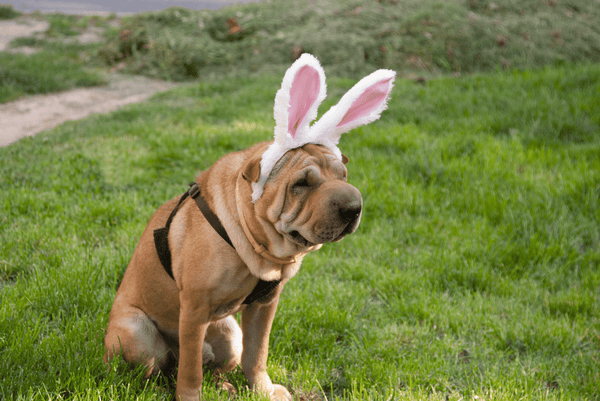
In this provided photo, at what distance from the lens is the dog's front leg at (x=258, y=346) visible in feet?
7.66

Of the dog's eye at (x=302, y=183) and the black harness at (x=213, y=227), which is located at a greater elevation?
the dog's eye at (x=302, y=183)

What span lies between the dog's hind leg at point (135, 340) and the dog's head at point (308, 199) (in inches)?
36.3

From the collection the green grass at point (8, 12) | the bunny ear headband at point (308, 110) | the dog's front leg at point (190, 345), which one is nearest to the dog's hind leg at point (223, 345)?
the dog's front leg at point (190, 345)

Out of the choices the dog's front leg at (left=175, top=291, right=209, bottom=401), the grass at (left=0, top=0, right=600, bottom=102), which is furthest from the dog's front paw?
the grass at (left=0, top=0, right=600, bottom=102)

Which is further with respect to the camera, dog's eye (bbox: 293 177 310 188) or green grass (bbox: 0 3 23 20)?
green grass (bbox: 0 3 23 20)

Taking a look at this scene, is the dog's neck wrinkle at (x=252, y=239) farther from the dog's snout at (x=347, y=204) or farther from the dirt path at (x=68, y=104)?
the dirt path at (x=68, y=104)

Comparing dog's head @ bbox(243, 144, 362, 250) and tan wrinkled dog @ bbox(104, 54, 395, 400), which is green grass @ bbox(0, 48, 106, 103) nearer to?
tan wrinkled dog @ bbox(104, 54, 395, 400)

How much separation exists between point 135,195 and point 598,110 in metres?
6.00

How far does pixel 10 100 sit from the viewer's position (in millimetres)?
7926

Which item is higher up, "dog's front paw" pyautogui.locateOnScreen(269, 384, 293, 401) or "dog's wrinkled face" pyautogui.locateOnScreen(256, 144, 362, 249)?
"dog's wrinkled face" pyautogui.locateOnScreen(256, 144, 362, 249)

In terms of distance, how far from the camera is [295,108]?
1822 millimetres

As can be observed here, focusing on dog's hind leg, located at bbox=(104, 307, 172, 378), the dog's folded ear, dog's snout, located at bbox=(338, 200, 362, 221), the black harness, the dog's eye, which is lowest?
dog's hind leg, located at bbox=(104, 307, 172, 378)

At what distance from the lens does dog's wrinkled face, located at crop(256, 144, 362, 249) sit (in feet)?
5.53

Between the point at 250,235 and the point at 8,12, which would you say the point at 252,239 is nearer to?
the point at 250,235
